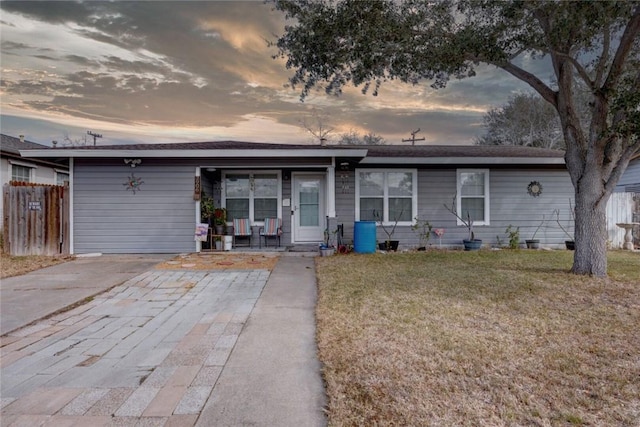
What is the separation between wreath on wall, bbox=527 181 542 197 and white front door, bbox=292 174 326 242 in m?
6.01

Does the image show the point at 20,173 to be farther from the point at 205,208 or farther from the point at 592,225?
the point at 592,225

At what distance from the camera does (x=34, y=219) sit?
321 inches

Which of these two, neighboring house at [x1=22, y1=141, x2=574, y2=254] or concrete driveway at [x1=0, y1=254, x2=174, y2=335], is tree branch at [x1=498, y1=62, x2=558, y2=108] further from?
concrete driveway at [x1=0, y1=254, x2=174, y2=335]

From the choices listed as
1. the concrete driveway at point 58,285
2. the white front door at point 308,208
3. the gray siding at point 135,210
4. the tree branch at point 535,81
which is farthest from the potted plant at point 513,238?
the concrete driveway at point 58,285

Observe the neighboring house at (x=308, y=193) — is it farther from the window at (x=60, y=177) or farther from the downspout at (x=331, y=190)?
the window at (x=60, y=177)

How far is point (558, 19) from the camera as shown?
498 centimetres

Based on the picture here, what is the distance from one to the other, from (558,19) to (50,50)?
398 inches

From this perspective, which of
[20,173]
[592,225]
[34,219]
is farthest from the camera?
[20,173]

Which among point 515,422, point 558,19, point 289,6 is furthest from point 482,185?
point 515,422

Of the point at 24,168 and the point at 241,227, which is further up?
the point at 24,168

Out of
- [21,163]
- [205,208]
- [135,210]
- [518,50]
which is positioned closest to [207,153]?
[205,208]

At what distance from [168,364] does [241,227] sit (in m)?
6.63

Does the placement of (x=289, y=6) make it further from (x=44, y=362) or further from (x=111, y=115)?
(x=111, y=115)

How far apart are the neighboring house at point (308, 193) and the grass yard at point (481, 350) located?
3.97 m
